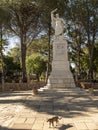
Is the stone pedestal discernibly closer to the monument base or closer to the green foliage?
the monument base

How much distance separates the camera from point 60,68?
23.2 metres

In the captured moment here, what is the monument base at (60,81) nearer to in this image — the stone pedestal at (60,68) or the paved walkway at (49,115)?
the stone pedestal at (60,68)

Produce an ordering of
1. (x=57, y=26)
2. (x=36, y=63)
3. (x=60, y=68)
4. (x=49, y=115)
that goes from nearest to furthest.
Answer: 1. (x=49, y=115)
2. (x=60, y=68)
3. (x=57, y=26)
4. (x=36, y=63)

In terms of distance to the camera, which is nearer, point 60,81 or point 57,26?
point 60,81

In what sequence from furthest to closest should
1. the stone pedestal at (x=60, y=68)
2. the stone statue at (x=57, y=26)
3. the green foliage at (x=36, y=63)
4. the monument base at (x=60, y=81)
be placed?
the green foliage at (x=36, y=63) < the stone statue at (x=57, y=26) < the stone pedestal at (x=60, y=68) < the monument base at (x=60, y=81)

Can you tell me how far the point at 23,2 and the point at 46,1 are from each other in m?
2.59

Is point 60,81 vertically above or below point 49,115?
above

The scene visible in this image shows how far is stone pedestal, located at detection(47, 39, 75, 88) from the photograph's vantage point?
22469 millimetres

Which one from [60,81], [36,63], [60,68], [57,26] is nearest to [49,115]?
[60,81]

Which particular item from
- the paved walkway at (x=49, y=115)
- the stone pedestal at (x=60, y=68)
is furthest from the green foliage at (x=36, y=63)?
the paved walkway at (x=49, y=115)

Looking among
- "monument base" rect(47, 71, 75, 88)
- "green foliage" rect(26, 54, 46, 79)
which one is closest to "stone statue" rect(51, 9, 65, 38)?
"monument base" rect(47, 71, 75, 88)

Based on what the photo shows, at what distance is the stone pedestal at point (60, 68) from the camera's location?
73.7ft

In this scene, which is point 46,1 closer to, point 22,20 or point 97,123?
point 22,20

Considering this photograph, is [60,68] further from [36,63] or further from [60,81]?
[36,63]
